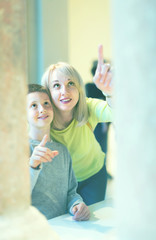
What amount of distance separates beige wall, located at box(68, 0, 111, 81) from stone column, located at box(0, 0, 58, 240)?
3.15m

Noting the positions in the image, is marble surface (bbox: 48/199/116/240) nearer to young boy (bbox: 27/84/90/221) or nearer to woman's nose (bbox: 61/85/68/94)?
young boy (bbox: 27/84/90/221)

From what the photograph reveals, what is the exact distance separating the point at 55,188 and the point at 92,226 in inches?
12.8

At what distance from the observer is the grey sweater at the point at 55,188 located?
1337 millimetres

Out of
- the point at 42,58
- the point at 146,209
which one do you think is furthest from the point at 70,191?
the point at 42,58

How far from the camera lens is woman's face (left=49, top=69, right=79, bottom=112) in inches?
59.0

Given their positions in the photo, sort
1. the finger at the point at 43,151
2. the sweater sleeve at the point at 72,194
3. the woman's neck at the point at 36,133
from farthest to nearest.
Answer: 1. the woman's neck at the point at 36,133
2. the sweater sleeve at the point at 72,194
3. the finger at the point at 43,151

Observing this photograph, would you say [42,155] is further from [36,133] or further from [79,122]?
[79,122]

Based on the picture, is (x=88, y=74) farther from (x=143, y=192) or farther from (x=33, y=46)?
(x=143, y=192)

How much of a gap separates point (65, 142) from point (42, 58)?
2082 millimetres

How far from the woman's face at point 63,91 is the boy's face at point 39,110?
0.25ft

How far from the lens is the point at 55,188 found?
54.0 inches

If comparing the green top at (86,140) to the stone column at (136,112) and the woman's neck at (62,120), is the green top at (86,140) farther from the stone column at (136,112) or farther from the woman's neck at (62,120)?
the stone column at (136,112)

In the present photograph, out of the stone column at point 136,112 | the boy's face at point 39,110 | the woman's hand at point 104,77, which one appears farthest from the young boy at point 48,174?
the stone column at point 136,112

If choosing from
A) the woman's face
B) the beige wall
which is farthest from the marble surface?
the beige wall
